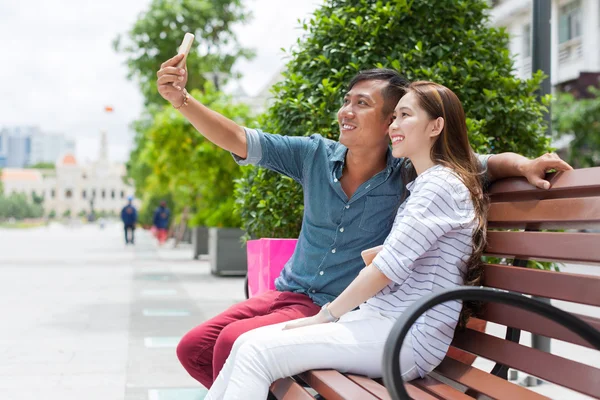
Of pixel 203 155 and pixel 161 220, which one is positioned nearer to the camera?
pixel 203 155

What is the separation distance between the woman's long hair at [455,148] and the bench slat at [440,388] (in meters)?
0.34

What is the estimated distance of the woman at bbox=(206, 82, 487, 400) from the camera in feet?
8.09

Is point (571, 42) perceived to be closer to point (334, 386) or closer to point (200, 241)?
point (200, 241)

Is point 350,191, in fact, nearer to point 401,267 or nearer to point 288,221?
point 401,267

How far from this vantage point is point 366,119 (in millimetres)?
3104

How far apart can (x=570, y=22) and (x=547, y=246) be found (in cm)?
2943

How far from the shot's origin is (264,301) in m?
3.25

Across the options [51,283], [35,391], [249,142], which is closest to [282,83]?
[249,142]

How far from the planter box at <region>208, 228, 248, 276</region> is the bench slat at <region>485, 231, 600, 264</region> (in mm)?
10595

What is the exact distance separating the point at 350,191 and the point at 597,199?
45.4 inches

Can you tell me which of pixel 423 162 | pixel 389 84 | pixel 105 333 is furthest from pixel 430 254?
pixel 105 333

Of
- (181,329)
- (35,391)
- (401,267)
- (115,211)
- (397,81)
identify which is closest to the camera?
(401,267)

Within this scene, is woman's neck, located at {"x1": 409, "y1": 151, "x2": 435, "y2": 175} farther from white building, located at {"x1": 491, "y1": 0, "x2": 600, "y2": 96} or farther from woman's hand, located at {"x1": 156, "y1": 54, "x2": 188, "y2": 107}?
white building, located at {"x1": 491, "y1": 0, "x2": 600, "y2": 96}

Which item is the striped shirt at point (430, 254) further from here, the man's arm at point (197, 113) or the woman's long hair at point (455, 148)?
the man's arm at point (197, 113)
